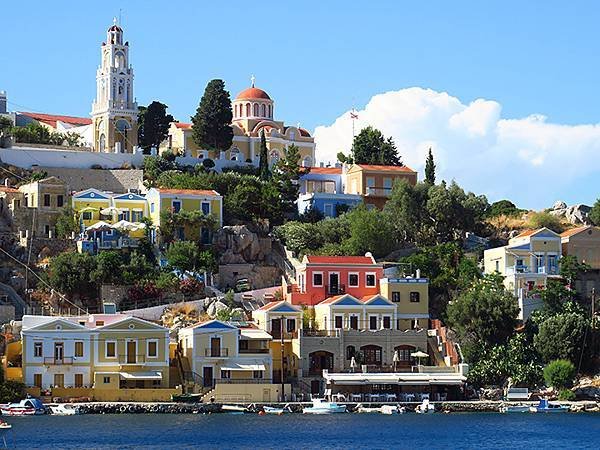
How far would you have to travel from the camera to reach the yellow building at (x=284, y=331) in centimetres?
7838

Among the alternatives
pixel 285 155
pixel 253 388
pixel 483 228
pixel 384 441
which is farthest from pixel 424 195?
A: pixel 384 441

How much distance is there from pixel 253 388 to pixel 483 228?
1049 inches

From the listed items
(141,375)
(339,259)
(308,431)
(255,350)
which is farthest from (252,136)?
(308,431)

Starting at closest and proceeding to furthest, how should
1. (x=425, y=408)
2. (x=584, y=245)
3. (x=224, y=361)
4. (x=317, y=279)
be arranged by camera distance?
(x=425, y=408) → (x=224, y=361) → (x=317, y=279) → (x=584, y=245)

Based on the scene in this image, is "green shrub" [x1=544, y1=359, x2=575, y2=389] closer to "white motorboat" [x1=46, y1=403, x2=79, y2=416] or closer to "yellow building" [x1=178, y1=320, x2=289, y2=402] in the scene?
"yellow building" [x1=178, y1=320, x2=289, y2=402]

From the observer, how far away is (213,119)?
332 feet

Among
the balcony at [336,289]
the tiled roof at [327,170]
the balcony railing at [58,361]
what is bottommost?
the balcony railing at [58,361]

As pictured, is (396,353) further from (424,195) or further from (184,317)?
(424,195)

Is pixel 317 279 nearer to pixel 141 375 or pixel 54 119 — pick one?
pixel 141 375

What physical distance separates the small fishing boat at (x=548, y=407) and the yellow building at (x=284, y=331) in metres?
12.3

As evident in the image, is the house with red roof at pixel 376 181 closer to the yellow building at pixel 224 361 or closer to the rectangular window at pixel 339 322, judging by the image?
the rectangular window at pixel 339 322

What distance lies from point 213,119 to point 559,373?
34207 millimetres

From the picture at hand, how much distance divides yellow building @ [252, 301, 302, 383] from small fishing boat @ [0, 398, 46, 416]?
43.3ft

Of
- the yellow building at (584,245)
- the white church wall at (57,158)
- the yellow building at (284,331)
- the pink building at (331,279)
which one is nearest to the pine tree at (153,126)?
the white church wall at (57,158)
